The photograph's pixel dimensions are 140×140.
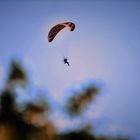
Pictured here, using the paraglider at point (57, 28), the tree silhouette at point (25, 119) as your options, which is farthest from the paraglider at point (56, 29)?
the tree silhouette at point (25, 119)

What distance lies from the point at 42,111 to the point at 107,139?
14.7 feet

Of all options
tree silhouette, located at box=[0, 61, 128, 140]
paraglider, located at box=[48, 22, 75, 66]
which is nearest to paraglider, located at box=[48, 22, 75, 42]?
paraglider, located at box=[48, 22, 75, 66]

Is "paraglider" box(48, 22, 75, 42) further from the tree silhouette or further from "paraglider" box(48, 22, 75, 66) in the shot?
the tree silhouette

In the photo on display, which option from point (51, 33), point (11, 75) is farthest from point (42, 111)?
Result: point (51, 33)

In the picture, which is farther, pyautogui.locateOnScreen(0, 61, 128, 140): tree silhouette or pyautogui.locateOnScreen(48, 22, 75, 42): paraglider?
pyautogui.locateOnScreen(48, 22, 75, 42): paraglider

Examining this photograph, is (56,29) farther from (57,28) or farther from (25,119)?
(25,119)

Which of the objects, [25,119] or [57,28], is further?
[57,28]

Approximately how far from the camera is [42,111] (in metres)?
24.8

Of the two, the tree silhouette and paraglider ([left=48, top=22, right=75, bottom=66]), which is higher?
paraglider ([left=48, top=22, right=75, bottom=66])

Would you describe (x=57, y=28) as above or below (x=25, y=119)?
above

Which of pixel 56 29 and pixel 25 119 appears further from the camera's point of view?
pixel 56 29

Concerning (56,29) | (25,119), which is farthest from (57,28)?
(25,119)

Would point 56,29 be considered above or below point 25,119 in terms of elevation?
above

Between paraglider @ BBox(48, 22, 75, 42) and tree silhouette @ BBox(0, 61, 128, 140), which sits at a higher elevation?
paraglider @ BBox(48, 22, 75, 42)
